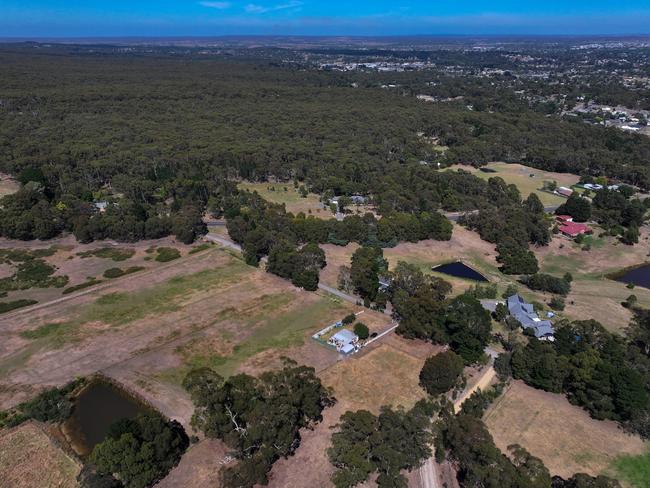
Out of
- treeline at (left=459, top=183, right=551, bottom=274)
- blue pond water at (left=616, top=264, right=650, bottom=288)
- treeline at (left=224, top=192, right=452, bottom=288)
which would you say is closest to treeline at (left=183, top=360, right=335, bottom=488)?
treeline at (left=224, top=192, right=452, bottom=288)

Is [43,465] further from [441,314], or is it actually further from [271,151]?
[271,151]

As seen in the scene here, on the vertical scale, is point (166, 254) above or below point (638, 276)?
above

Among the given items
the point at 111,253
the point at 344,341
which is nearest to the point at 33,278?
the point at 111,253

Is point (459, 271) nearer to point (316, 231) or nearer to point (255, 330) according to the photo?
point (316, 231)

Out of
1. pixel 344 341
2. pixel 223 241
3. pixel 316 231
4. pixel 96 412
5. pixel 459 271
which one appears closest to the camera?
pixel 96 412

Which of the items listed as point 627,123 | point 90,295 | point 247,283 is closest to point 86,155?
point 90,295

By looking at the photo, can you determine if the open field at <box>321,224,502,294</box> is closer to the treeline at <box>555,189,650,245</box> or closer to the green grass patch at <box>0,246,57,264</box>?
the treeline at <box>555,189,650,245</box>
